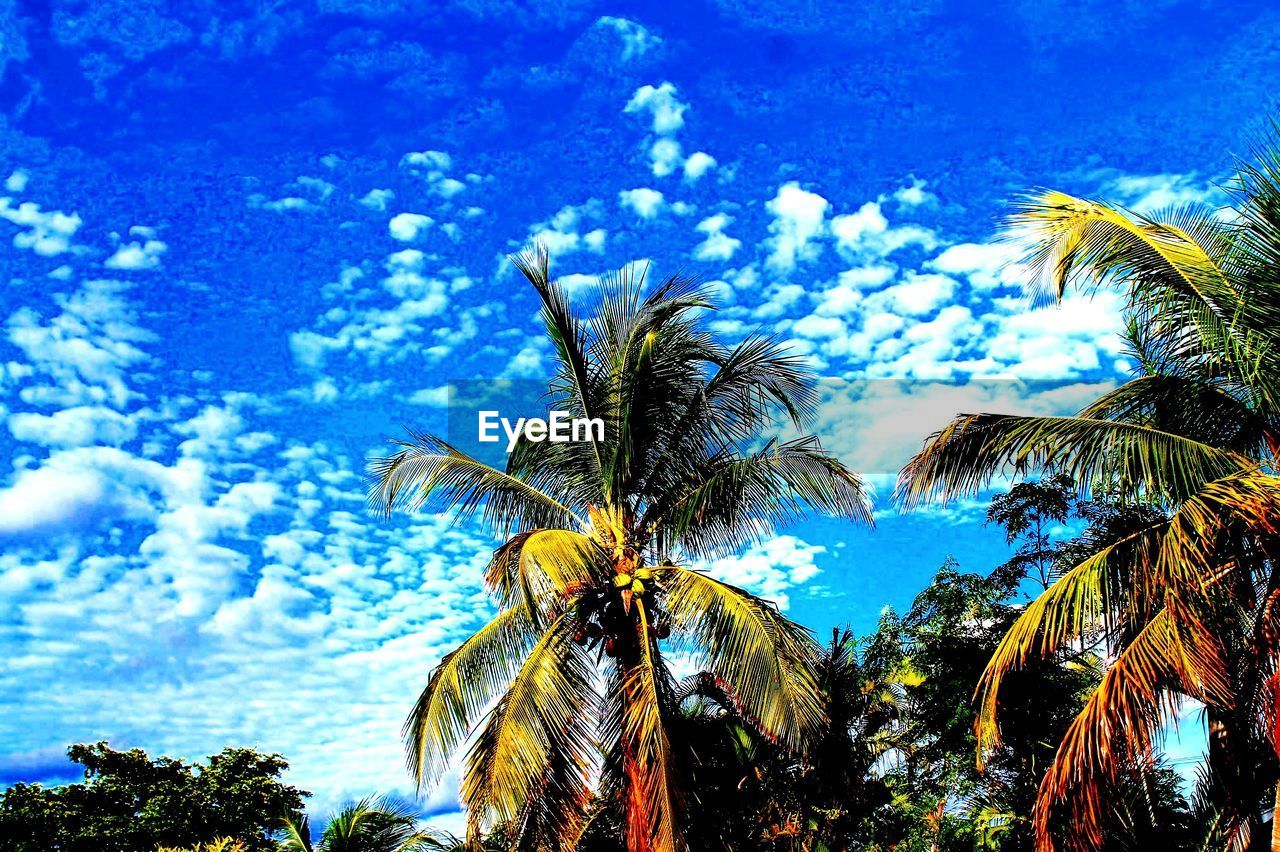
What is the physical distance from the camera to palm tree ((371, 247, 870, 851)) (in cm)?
1211

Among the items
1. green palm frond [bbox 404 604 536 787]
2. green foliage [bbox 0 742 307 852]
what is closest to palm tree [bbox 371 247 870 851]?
green palm frond [bbox 404 604 536 787]

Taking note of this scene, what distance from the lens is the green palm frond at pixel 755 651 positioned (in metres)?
12.0

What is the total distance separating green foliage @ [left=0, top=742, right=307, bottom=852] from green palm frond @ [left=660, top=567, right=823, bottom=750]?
17443mm

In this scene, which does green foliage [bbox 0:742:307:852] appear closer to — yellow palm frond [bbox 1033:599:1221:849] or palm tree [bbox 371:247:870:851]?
palm tree [bbox 371:247:870:851]

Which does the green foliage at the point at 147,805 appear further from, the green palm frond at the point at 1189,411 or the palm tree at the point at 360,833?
the green palm frond at the point at 1189,411

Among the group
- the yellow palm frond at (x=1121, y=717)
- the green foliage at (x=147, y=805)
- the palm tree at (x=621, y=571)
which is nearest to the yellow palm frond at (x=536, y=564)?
the palm tree at (x=621, y=571)

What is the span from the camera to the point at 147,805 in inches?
1039

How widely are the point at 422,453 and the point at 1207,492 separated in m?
9.58

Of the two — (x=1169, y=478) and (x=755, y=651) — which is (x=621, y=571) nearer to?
(x=755, y=651)

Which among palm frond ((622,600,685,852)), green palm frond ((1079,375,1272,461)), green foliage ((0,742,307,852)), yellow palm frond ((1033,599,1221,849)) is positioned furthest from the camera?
green foliage ((0,742,307,852))

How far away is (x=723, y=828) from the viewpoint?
18.7 m

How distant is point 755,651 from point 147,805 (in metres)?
20.9

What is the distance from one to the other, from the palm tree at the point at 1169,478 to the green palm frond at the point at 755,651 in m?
2.32

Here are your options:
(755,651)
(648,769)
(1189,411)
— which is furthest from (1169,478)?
(648,769)
